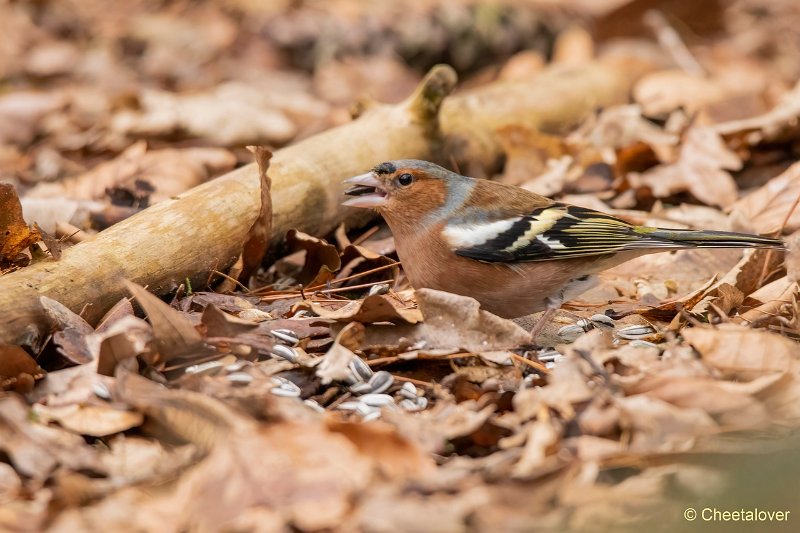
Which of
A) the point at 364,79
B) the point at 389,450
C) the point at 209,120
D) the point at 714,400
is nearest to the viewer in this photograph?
the point at 389,450

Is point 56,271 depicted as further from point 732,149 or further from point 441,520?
point 732,149

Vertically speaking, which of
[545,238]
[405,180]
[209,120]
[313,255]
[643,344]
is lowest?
[643,344]

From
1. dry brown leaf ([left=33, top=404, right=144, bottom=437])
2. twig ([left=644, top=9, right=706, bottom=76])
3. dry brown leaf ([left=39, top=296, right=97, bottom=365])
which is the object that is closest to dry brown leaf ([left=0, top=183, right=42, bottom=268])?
dry brown leaf ([left=39, top=296, right=97, bottom=365])

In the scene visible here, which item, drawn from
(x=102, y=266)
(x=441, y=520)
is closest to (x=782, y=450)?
(x=441, y=520)

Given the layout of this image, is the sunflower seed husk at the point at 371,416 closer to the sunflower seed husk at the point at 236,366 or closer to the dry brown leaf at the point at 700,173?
the sunflower seed husk at the point at 236,366

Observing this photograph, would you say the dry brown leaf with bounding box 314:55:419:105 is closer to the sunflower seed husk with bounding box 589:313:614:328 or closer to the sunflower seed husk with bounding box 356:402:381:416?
the sunflower seed husk with bounding box 589:313:614:328

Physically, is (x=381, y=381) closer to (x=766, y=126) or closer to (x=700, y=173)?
(x=700, y=173)

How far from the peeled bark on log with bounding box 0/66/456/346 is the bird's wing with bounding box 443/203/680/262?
44.0 inches

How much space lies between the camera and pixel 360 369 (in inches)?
147

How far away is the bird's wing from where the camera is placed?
4.26 m

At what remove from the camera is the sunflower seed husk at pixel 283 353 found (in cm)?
375

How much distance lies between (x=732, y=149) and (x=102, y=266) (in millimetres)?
4229

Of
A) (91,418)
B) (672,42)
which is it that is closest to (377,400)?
(91,418)

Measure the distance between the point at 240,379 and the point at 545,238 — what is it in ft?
5.13
